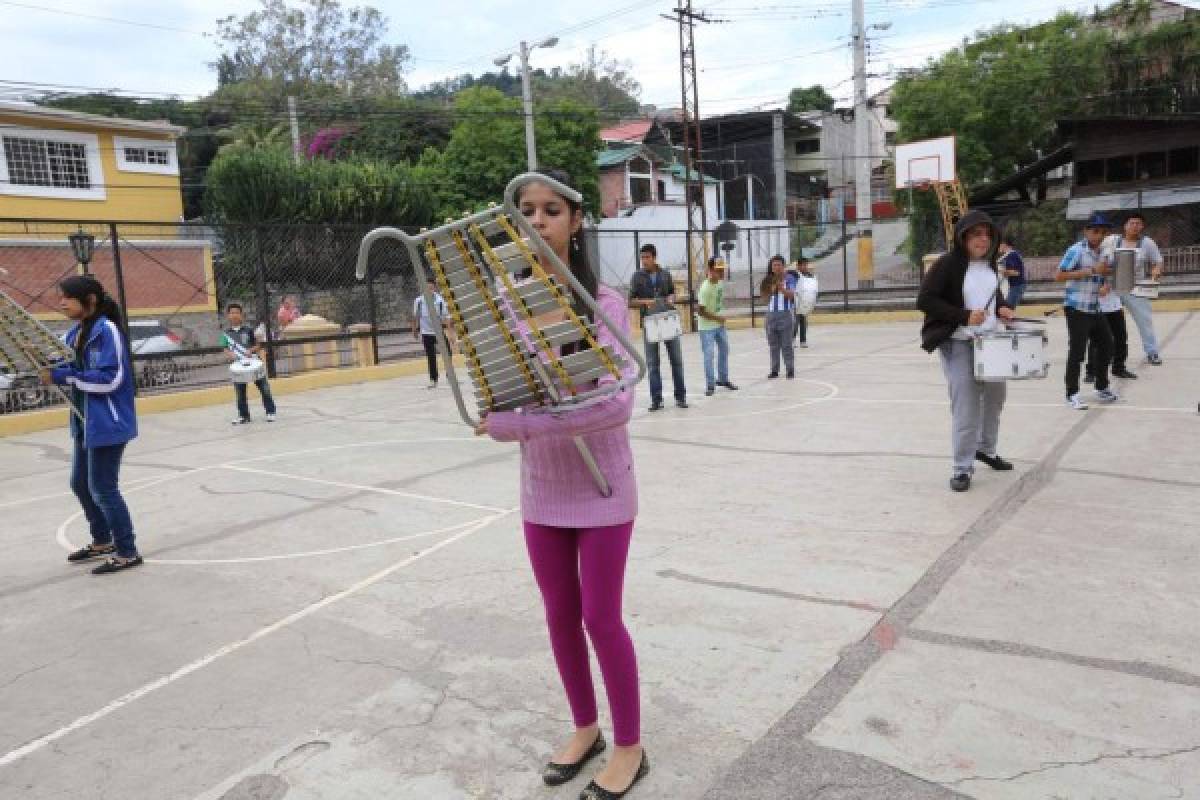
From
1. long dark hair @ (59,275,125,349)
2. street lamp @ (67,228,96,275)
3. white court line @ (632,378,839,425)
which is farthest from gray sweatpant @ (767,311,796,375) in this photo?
street lamp @ (67,228,96,275)

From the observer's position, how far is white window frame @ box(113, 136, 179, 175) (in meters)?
31.4

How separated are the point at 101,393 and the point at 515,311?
3.83 meters

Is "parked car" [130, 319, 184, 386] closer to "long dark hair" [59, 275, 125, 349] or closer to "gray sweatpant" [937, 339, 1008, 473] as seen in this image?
"long dark hair" [59, 275, 125, 349]

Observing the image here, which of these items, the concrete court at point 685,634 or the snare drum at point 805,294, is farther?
the snare drum at point 805,294

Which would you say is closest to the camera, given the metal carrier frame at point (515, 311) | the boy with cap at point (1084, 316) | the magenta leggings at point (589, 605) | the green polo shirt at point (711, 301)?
the metal carrier frame at point (515, 311)

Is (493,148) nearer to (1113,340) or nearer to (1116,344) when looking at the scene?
(1116,344)

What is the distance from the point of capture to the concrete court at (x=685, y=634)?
9.30ft

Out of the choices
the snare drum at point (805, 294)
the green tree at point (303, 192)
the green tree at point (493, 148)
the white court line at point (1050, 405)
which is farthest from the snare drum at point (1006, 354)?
the green tree at point (493, 148)

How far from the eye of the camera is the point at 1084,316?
28.7 feet

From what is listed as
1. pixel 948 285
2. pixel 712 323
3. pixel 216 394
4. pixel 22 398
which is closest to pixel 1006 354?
pixel 948 285

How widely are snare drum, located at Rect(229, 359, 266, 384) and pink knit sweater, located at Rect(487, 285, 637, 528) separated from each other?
31.0 ft

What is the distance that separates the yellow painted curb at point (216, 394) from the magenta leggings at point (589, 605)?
7.11 meters

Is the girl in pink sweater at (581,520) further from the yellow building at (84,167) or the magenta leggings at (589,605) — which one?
the yellow building at (84,167)

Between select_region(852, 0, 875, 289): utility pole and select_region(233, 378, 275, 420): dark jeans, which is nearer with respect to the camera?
select_region(233, 378, 275, 420): dark jeans
